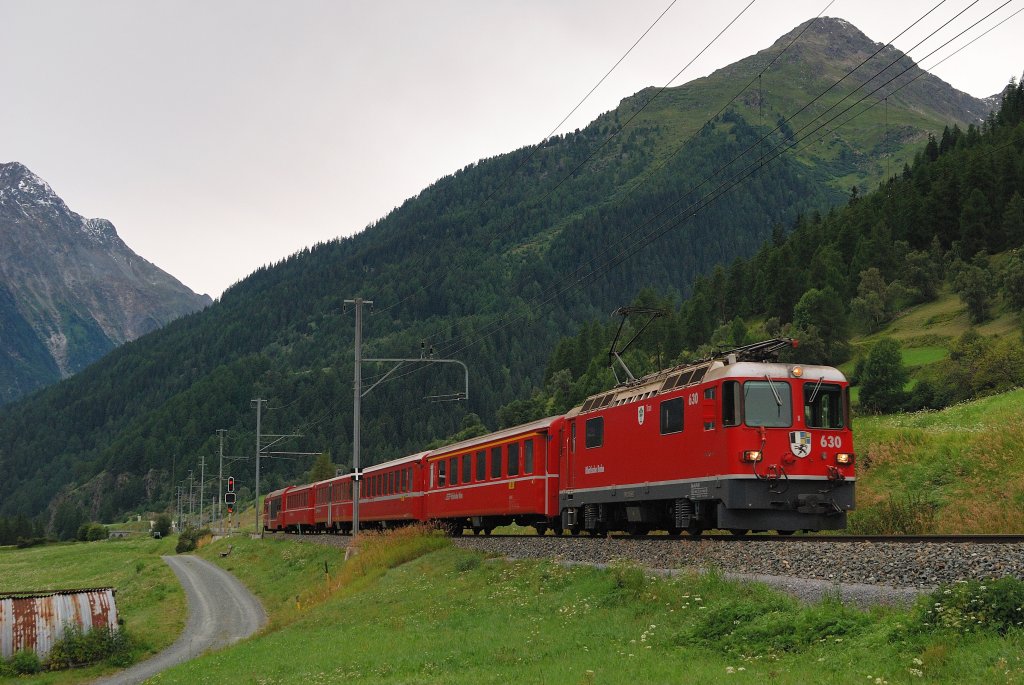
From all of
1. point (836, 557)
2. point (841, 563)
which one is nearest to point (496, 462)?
point (836, 557)

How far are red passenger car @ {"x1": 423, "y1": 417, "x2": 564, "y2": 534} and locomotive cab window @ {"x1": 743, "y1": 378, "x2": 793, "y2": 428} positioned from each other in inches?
382

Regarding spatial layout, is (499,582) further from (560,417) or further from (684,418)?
(560,417)

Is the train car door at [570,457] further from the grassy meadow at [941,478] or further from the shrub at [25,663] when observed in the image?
the shrub at [25,663]

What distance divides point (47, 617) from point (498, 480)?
52.6 ft

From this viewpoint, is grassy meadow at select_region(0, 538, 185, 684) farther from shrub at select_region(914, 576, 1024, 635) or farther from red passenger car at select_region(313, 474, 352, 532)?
shrub at select_region(914, 576, 1024, 635)

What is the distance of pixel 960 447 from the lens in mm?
32000

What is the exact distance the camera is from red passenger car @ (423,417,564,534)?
1199 inches

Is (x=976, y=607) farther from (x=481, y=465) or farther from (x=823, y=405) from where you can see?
(x=481, y=465)

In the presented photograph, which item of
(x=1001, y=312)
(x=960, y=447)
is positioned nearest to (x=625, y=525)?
(x=960, y=447)

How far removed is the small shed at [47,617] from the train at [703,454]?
15.5m

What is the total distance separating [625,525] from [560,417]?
4423mm

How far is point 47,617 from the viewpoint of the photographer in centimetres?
3416

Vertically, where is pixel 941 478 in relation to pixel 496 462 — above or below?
below

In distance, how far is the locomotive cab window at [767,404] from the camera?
68.4 feet
